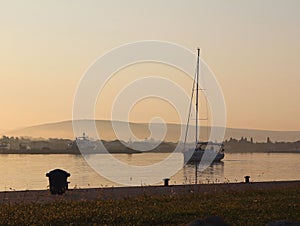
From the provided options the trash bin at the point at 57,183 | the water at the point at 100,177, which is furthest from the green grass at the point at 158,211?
the water at the point at 100,177

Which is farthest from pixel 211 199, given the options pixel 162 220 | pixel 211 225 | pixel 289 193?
pixel 211 225

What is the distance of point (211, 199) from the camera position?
19.7m

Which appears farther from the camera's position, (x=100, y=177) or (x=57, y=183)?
(x=100, y=177)

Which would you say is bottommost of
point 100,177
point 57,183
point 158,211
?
point 100,177

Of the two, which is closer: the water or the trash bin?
the trash bin

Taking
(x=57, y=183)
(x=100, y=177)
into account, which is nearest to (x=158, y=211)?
(x=57, y=183)

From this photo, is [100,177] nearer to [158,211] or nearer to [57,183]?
[57,183]

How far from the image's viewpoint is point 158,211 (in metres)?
16.5

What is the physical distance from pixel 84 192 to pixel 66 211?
7474 mm

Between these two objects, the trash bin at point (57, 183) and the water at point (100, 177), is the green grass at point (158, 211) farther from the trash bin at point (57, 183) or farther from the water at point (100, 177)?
the water at point (100, 177)

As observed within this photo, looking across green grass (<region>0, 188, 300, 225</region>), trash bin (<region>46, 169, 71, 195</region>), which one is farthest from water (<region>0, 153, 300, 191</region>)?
green grass (<region>0, 188, 300, 225</region>)

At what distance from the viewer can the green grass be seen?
48.7ft

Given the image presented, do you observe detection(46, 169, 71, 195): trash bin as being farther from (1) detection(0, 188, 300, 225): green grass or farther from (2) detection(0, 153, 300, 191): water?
(2) detection(0, 153, 300, 191): water

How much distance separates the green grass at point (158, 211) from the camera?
48.7ft
